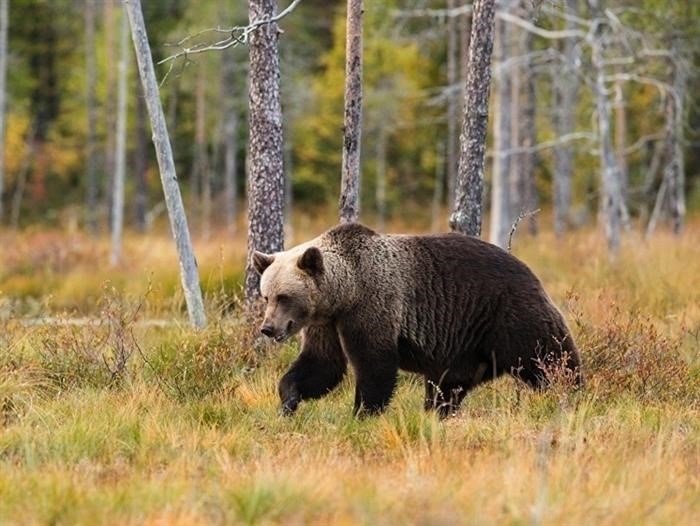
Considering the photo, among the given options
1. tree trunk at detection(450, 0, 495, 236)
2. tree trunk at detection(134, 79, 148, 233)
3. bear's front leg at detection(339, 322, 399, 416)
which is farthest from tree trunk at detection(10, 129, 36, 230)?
bear's front leg at detection(339, 322, 399, 416)

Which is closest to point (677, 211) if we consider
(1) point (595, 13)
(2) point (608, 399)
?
(1) point (595, 13)

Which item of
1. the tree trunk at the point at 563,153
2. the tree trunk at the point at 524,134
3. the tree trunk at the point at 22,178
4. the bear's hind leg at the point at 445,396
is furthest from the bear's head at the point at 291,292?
the tree trunk at the point at 22,178

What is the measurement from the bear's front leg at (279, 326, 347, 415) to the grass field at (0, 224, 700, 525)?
147mm

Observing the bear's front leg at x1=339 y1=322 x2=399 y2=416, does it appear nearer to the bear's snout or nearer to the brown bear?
the brown bear

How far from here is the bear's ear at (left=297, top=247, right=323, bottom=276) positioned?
300 inches

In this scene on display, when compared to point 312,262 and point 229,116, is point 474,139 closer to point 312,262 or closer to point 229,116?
point 312,262

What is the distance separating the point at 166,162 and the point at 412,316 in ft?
11.2

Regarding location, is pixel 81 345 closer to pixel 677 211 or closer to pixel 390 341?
pixel 390 341

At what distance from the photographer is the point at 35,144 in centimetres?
4228

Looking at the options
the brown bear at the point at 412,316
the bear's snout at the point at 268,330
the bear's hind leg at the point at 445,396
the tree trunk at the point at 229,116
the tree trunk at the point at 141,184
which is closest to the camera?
the bear's snout at the point at 268,330

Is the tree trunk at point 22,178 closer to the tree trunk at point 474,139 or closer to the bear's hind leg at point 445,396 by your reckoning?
the tree trunk at point 474,139

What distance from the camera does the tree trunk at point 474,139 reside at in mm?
10172

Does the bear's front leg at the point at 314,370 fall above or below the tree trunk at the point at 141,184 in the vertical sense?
above

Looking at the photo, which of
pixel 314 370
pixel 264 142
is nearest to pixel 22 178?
pixel 264 142
